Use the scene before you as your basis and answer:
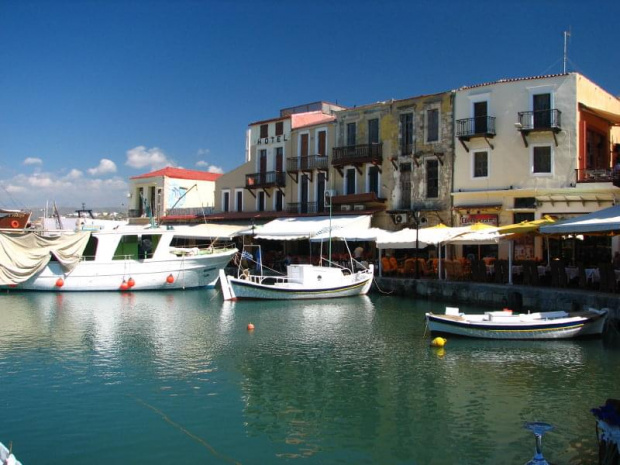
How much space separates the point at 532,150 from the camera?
1195 inches

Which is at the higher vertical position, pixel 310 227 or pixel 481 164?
pixel 481 164

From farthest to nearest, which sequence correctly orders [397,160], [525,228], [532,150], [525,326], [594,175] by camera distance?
1. [397,160]
2. [532,150]
3. [594,175]
4. [525,228]
5. [525,326]

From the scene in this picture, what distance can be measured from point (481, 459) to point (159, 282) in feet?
86.1

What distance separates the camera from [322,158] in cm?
3966

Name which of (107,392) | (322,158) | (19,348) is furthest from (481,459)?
(322,158)

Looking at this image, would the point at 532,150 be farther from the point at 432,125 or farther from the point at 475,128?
the point at 432,125

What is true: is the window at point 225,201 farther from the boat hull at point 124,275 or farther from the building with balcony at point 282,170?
the boat hull at point 124,275

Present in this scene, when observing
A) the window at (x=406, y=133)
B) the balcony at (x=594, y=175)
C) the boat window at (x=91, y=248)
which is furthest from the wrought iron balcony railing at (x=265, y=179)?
the balcony at (x=594, y=175)

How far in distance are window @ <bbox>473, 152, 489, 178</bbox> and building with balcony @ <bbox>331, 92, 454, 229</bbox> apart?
1.51 m

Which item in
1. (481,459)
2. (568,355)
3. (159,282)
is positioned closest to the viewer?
(481,459)

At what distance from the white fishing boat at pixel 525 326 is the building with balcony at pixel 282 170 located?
72.9 ft

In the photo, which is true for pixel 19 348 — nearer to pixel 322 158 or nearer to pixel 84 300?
pixel 84 300

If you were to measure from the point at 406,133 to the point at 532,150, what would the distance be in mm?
7891

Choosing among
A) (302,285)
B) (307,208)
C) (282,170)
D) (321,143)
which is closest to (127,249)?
(302,285)
